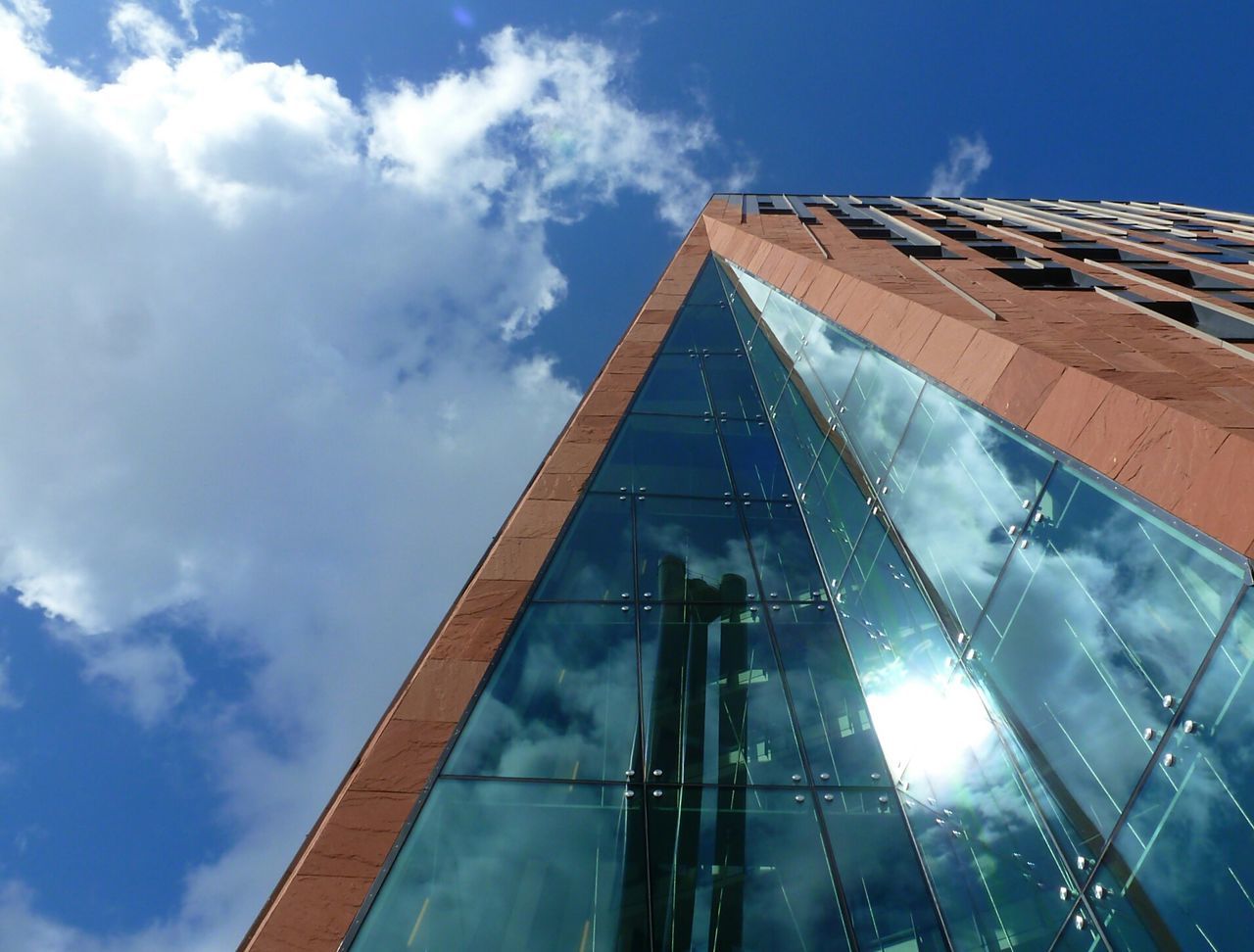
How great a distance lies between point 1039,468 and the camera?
28.5ft

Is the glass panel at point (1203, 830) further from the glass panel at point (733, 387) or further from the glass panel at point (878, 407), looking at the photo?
the glass panel at point (733, 387)

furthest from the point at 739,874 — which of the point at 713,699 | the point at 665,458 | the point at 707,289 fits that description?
the point at 707,289

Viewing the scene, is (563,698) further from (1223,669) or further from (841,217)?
(841,217)

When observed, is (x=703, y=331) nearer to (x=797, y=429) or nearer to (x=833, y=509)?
(x=797, y=429)

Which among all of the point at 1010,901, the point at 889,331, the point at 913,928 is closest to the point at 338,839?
the point at 913,928

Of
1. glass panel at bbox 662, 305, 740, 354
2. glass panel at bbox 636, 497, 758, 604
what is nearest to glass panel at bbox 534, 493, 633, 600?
glass panel at bbox 636, 497, 758, 604

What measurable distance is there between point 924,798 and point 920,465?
13.4 ft

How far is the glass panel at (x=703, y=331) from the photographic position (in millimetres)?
19109

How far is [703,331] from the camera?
19.9m

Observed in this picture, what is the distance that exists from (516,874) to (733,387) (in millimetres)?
11237

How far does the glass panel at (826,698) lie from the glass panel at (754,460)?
282 centimetres

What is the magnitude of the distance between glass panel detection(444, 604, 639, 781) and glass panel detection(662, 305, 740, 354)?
28.3 ft

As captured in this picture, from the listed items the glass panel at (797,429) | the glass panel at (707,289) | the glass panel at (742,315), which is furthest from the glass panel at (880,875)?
the glass panel at (707,289)

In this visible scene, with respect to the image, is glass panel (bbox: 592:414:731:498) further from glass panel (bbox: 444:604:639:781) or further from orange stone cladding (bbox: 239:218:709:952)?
glass panel (bbox: 444:604:639:781)
